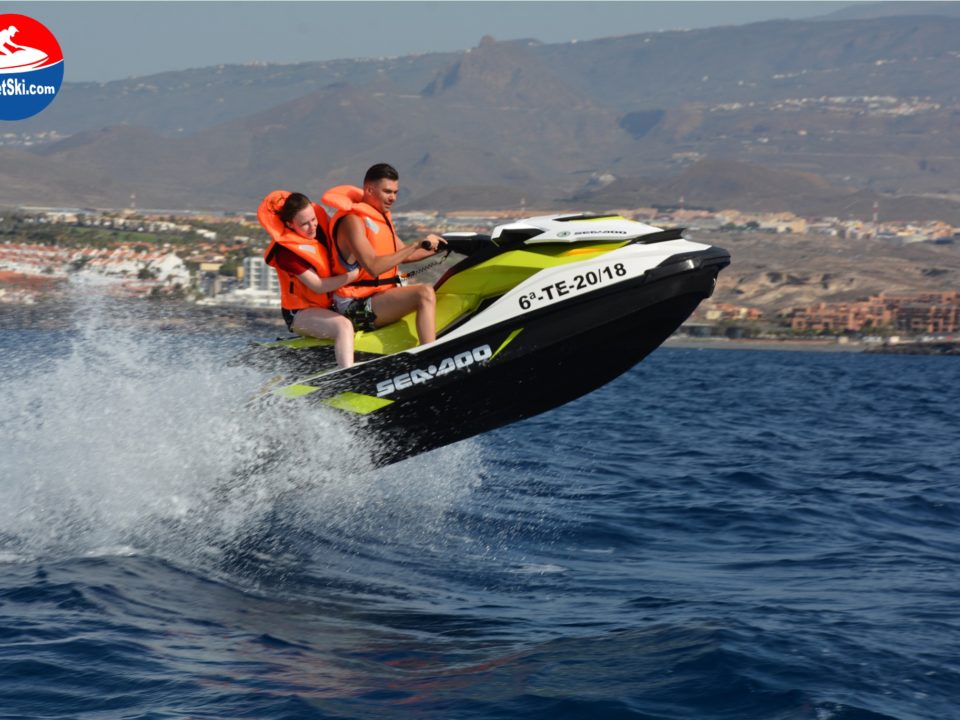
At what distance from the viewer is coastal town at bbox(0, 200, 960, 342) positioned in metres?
49.2

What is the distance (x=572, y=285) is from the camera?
27.8 ft

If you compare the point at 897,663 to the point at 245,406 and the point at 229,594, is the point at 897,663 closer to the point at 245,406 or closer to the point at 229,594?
the point at 229,594

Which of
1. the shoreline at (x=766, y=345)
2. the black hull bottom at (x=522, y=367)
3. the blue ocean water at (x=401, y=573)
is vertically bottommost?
the blue ocean water at (x=401, y=573)

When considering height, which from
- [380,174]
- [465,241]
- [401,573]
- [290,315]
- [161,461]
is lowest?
[401,573]

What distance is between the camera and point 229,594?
7.42m

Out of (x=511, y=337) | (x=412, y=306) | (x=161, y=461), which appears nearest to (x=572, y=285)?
(x=511, y=337)

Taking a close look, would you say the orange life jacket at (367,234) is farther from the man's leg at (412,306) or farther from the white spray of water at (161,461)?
the white spray of water at (161,461)

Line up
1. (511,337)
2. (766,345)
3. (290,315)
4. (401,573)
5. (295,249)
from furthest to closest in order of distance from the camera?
(766,345) < (290,315) < (511,337) < (295,249) < (401,573)

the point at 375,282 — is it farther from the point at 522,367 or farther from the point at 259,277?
the point at 259,277

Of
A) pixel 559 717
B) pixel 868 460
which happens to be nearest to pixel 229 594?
pixel 559 717

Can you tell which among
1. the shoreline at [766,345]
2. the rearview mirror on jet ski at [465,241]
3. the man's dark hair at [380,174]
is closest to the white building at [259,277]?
the rearview mirror on jet ski at [465,241]

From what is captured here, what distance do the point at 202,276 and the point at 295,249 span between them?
171 feet

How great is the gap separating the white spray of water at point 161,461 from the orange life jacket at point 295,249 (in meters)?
0.65

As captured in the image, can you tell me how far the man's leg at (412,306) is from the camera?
27.6 feet
